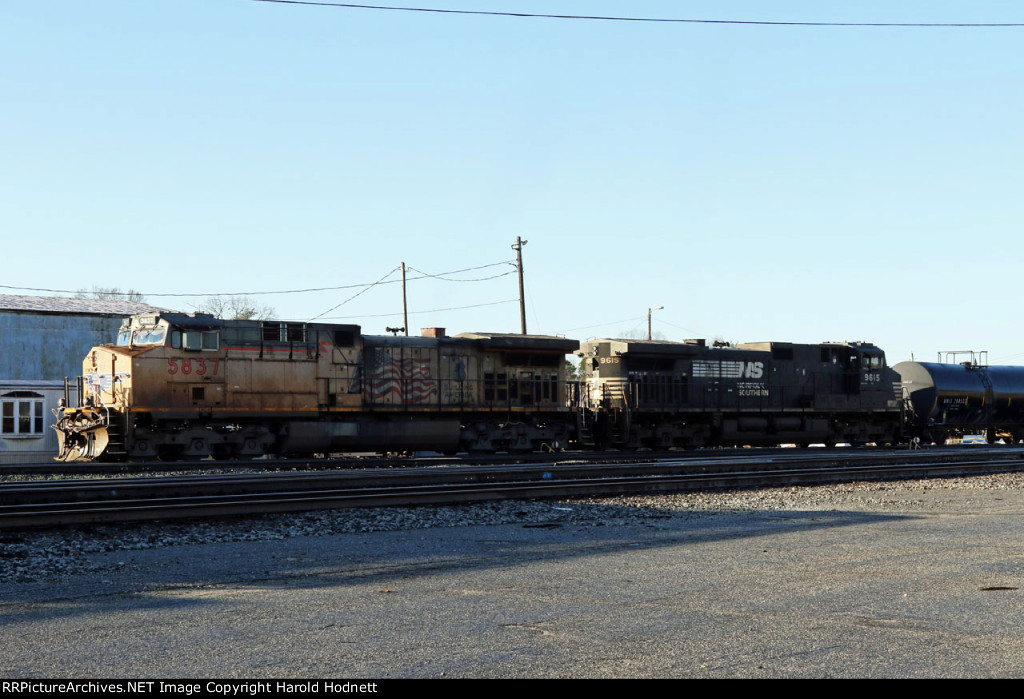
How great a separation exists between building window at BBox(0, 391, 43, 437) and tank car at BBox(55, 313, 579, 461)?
27.7ft

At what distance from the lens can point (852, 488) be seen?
1875 centimetres

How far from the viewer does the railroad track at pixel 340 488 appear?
1271 cm

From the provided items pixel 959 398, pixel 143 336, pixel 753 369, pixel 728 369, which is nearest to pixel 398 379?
pixel 143 336

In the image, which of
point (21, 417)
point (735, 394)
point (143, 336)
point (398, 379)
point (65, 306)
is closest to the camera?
point (143, 336)

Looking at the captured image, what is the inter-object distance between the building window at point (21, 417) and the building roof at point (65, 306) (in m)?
9.05

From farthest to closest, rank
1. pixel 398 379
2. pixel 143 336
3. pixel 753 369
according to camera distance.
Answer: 1. pixel 753 369
2. pixel 398 379
3. pixel 143 336

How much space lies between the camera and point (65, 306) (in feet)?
142

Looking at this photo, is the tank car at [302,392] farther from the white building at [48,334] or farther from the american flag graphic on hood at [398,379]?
the white building at [48,334]

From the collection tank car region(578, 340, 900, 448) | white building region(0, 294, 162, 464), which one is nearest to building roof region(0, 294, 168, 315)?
white building region(0, 294, 162, 464)

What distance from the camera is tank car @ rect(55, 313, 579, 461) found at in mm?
23453

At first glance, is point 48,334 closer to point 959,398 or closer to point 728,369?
point 728,369

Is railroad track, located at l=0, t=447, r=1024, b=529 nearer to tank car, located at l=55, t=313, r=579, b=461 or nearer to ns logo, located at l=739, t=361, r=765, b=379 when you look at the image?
tank car, located at l=55, t=313, r=579, b=461

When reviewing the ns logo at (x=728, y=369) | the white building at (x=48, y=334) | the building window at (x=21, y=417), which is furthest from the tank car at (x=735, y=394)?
the white building at (x=48, y=334)

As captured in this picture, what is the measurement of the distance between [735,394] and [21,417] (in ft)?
72.0
